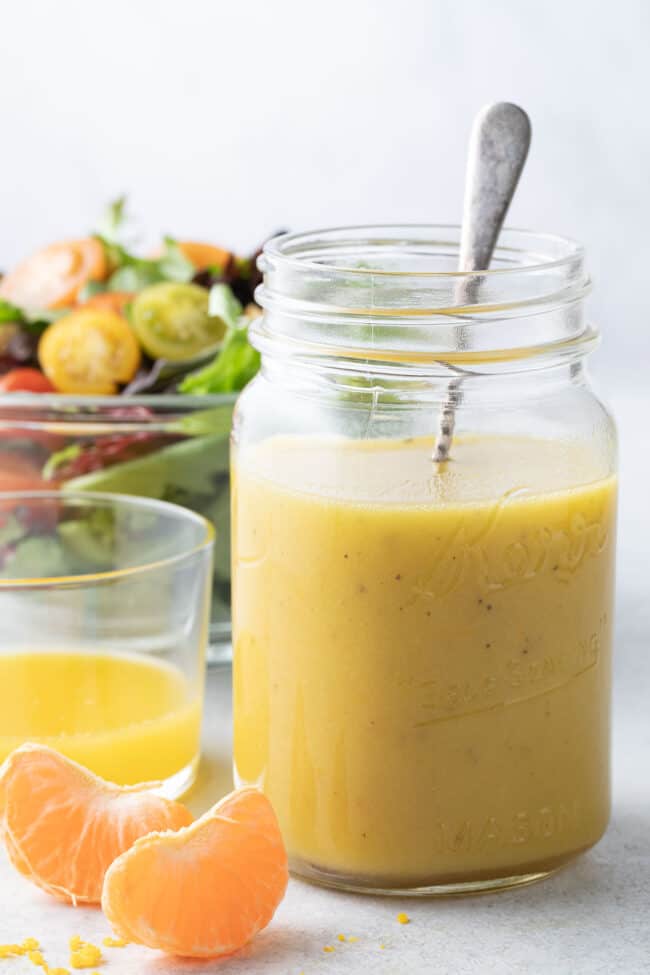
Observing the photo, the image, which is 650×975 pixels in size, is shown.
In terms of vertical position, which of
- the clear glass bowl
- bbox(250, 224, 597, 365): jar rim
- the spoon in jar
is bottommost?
the clear glass bowl

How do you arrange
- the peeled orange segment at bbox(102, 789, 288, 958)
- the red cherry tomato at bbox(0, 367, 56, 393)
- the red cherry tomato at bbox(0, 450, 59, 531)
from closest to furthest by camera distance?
the peeled orange segment at bbox(102, 789, 288, 958) < the red cherry tomato at bbox(0, 450, 59, 531) < the red cherry tomato at bbox(0, 367, 56, 393)

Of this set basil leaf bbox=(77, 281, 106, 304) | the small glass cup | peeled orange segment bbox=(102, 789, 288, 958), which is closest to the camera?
peeled orange segment bbox=(102, 789, 288, 958)

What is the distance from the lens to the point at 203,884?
1101mm

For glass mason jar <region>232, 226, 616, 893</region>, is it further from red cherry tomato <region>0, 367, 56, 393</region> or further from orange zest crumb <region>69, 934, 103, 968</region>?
red cherry tomato <region>0, 367, 56, 393</region>

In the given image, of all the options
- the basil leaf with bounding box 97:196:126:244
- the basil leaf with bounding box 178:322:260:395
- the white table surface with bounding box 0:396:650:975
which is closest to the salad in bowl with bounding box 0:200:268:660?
the basil leaf with bounding box 178:322:260:395

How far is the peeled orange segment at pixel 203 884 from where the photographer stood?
1.09 m

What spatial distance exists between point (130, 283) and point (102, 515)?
1.77 feet

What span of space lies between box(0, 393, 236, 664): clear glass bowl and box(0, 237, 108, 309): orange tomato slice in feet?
1.21

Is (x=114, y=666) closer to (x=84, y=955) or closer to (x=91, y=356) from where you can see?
(x=84, y=955)

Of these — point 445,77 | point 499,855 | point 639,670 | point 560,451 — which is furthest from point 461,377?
point 445,77

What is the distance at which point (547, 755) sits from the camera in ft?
3.94

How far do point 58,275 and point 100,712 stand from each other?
0.88 metres

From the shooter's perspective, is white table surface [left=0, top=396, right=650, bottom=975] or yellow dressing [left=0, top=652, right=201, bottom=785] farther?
yellow dressing [left=0, top=652, right=201, bottom=785]

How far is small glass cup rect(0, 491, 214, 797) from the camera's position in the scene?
135 cm
